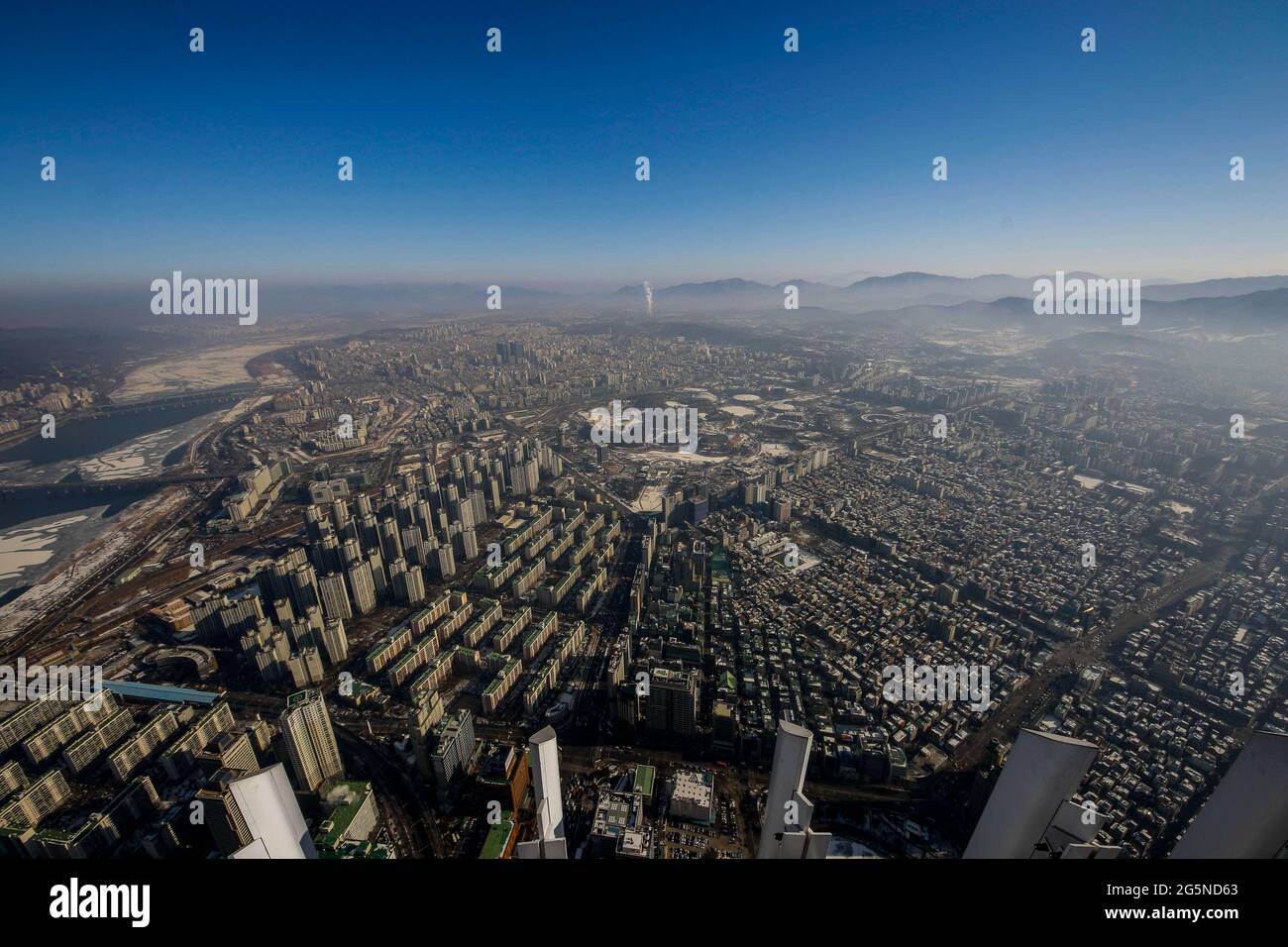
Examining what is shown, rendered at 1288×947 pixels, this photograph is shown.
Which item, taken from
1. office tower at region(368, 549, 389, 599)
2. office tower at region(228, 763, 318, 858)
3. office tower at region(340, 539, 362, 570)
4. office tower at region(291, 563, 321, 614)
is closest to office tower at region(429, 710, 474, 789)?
office tower at region(368, 549, 389, 599)

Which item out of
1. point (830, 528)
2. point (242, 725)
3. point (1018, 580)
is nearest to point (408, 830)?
point (242, 725)

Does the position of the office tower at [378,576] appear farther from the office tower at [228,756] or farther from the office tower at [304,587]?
the office tower at [228,756]

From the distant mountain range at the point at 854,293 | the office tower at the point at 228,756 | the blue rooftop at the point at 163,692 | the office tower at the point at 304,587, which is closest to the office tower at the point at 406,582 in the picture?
the office tower at the point at 304,587

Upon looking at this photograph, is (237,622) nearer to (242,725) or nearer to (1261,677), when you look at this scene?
(242,725)

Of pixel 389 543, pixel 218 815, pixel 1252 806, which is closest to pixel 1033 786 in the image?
pixel 1252 806

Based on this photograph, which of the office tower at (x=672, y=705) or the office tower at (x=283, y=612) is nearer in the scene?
the office tower at (x=672, y=705)

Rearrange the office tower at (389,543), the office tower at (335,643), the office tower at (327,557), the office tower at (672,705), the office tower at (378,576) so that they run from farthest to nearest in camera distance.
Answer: the office tower at (389,543) → the office tower at (327,557) → the office tower at (378,576) → the office tower at (335,643) → the office tower at (672,705)

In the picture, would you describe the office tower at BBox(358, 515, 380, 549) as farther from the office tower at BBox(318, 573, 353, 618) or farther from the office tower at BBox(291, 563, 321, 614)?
the office tower at BBox(318, 573, 353, 618)
